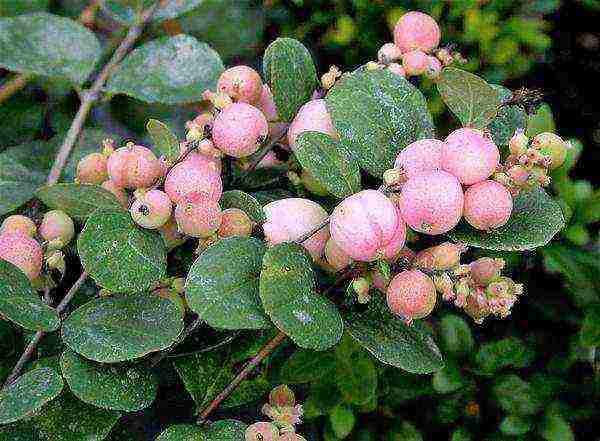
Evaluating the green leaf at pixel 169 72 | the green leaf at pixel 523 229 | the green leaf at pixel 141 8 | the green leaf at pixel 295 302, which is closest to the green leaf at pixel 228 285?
the green leaf at pixel 295 302

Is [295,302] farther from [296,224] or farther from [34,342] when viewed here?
[34,342]

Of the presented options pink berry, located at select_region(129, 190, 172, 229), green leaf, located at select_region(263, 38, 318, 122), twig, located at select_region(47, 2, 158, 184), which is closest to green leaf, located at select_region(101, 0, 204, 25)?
twig, located at select_region(47, 2, 158, 184)

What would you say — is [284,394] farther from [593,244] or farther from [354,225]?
[593,244]

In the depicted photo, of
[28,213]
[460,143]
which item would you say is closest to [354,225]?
[460,143]

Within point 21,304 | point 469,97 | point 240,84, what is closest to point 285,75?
point 240,84

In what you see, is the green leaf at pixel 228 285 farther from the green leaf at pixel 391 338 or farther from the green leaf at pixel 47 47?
the green leaf at pixel 47 47

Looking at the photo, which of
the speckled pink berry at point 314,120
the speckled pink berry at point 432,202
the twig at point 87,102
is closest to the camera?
the speckled pink berry at point 432,202
